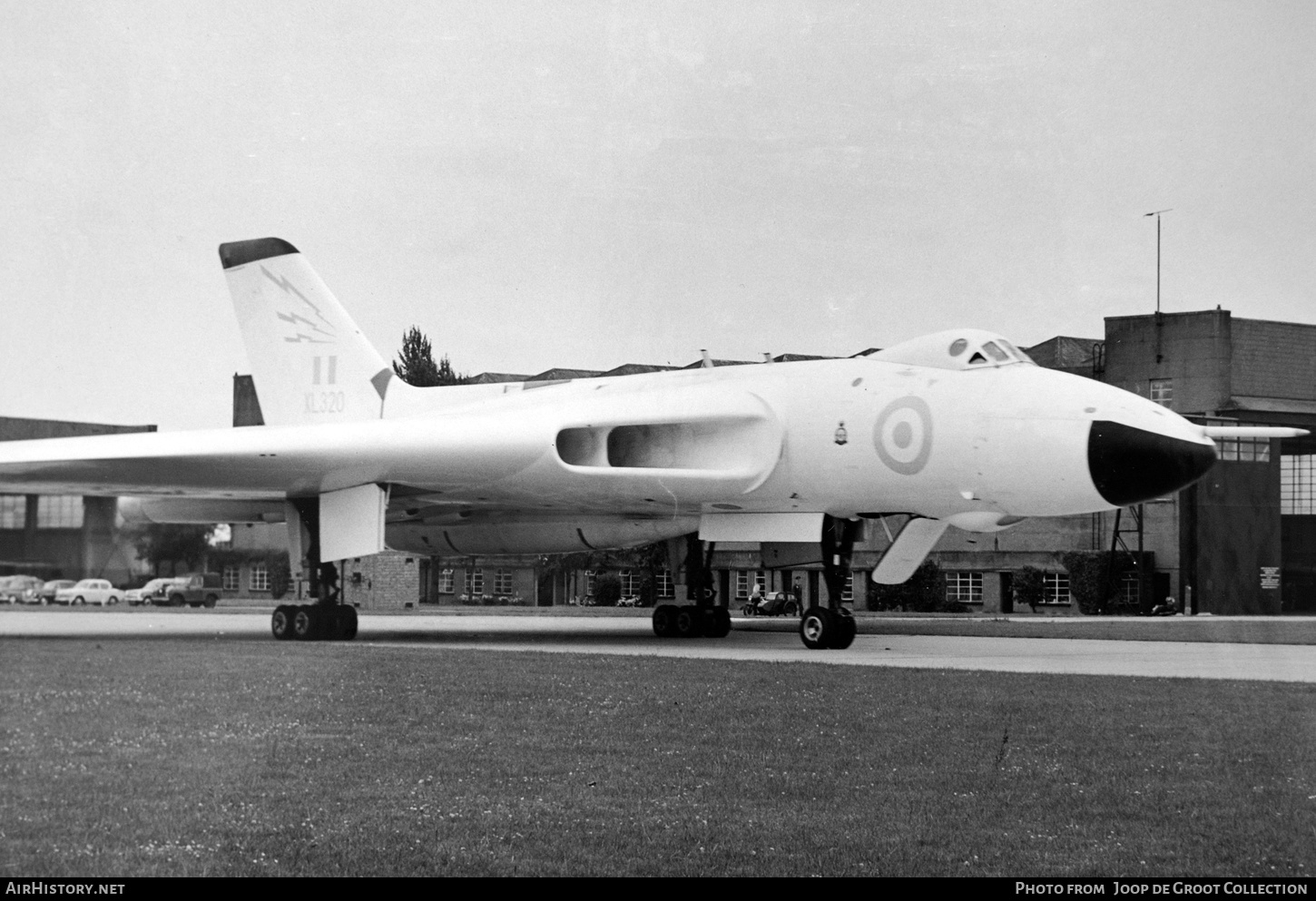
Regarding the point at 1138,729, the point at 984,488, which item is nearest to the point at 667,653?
the point at 984,488

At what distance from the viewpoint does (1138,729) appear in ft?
25.9

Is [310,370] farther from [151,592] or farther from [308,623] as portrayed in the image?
[151,592]

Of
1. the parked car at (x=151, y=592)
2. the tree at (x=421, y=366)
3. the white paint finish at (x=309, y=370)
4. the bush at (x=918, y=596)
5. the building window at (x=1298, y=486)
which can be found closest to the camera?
the parked car at (x=151, y=592)

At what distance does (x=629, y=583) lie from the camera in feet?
151

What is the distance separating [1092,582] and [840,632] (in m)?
19.1

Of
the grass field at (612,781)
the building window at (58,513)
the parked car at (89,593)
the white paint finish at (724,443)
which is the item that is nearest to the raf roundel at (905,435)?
the white paint finish at (724,443)

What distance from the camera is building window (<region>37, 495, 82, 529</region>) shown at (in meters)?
5.80

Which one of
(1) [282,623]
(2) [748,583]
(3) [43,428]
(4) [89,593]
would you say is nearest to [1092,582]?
(2) [748,583]

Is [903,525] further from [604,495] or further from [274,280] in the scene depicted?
[274,280]

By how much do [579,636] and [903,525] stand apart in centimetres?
550

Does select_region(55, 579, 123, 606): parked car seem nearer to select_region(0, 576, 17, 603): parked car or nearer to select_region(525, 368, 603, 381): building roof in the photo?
select_region(0, 576, 17, 603): parked car

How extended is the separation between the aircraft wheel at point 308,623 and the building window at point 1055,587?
20582mm

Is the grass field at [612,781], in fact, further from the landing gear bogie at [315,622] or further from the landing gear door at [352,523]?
the landing gear bogie at [315,622]

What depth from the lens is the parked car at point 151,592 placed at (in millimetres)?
6980
